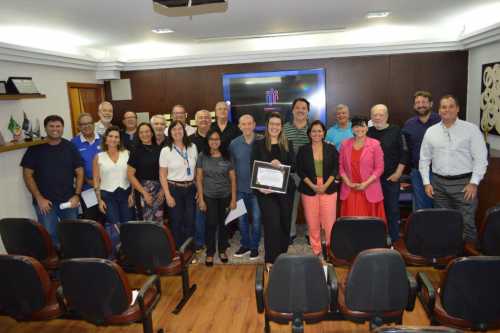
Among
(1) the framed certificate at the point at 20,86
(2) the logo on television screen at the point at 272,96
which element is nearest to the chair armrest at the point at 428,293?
(1) the framed certificate at the point at 20,86

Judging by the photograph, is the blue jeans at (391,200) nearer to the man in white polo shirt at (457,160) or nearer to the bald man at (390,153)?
the bald man at (390,153)

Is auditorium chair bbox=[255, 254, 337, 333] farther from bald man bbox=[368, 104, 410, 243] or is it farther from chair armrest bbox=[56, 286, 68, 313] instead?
bald man bbox=[368, 104, 410, 243]

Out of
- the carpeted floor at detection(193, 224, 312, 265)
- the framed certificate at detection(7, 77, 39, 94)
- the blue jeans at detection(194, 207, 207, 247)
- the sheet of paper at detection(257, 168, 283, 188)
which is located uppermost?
the framed certificate at detection(7, 77, 39, 94)

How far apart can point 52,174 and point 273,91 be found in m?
4.11

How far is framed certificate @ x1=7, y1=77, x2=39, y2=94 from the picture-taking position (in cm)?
434

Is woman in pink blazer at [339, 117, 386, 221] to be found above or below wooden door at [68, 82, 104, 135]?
below

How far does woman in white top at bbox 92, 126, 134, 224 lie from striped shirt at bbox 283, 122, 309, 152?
185 cm

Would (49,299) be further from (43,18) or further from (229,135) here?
(43,18)

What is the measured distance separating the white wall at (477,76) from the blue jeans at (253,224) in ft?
11.1

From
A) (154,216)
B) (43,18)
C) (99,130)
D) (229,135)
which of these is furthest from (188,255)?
(43,18)

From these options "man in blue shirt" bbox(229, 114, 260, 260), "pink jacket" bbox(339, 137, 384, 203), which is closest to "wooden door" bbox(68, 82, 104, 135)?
"man in blue shirt" bbox(229, 114, 260, 260)

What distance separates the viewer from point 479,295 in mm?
2123

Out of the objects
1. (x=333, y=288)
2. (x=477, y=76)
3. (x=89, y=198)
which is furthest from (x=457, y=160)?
(x=89, y=198)

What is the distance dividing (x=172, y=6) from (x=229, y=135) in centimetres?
199
